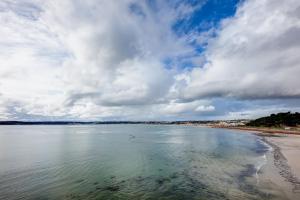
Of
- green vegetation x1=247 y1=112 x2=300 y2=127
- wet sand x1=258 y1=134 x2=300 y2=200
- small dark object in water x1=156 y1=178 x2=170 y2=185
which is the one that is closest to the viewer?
wet sand x1=258 y1=134 x2=300 y2=200

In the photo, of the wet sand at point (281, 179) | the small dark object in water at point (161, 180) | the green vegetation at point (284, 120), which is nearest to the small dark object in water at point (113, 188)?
the small dark object in water at point (161, 180)

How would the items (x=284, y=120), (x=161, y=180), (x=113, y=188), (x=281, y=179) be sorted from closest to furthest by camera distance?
(x=113, y=188)
(x=281, y=179)
(x=161, y=180)
(x=284, y=120)

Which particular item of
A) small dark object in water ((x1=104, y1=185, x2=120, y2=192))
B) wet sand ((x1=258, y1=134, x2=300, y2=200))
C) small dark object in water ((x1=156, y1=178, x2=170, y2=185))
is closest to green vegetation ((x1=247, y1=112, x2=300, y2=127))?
wet sand ((x1=258, y1=134, x2=300, y2=200))

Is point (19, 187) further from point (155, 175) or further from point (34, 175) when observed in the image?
point (155, 175)

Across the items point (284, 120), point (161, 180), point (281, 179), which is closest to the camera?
point (281, 179)

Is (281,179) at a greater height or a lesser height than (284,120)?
lesser

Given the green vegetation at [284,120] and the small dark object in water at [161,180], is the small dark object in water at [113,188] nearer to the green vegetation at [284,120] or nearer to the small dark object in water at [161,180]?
the small dark object in water at [161,180]

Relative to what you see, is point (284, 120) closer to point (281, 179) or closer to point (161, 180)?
point (281, 179)

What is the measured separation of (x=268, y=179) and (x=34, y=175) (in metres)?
22.3

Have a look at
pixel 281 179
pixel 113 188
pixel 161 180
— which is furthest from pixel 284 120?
pixel 113 188

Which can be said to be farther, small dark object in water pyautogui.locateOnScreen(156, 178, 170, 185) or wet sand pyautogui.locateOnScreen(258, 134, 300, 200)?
small dark object in water pyautogui.locateOnScreen(156, 178, 170, 185)

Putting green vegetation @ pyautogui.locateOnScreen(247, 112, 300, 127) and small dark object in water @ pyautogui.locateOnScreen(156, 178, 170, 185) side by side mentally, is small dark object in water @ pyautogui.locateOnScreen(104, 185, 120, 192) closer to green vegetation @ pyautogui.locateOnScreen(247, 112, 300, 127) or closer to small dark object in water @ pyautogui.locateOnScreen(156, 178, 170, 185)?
small dark object in water @ pyautogui.locateOnScreen(156, 178, 170, 185)

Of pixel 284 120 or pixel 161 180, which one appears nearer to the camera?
pixel 161 180

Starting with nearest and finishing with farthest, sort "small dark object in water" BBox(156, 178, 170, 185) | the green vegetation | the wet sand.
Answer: the wet sand < "small dark object in water" BBox(156, 178, 170, 185) < the green vegetation
